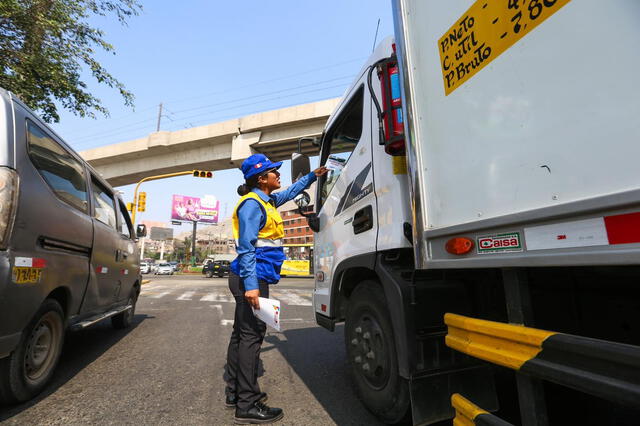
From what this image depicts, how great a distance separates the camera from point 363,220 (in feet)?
7.43

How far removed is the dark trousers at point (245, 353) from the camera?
2.21 m

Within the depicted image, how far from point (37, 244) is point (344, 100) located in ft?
8.43

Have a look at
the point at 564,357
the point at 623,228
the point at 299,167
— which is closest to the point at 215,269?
the point at 299,167

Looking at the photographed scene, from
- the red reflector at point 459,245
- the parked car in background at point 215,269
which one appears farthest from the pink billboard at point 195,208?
the red reflector at point 459,245

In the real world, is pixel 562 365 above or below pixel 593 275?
below

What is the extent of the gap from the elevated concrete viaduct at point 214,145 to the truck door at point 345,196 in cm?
1262

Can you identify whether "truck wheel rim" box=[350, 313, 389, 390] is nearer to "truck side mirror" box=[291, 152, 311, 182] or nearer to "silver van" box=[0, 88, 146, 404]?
"truck side mirror" box=[291, 152, 311, 182]

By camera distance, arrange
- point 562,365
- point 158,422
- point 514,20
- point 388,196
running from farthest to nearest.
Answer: point 158,422 < point 388,196 < point 514,20 < point 562,365

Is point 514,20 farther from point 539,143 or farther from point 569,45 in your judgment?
point 539,143

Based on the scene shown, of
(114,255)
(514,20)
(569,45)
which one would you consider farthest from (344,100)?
(114,255)

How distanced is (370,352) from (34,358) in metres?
2.52

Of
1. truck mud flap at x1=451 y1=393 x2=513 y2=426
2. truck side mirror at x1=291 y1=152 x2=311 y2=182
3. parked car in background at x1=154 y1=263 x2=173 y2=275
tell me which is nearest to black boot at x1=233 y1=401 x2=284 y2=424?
truck mud flap at x1=451 y1=393 x2=513 y2=426

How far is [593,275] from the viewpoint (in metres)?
1.58

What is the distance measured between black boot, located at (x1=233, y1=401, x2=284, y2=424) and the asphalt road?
2.4 inches
